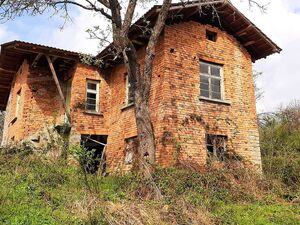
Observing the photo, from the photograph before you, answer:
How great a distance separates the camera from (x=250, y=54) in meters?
15.5

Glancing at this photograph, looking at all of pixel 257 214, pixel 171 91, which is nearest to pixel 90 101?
pixel 171 91

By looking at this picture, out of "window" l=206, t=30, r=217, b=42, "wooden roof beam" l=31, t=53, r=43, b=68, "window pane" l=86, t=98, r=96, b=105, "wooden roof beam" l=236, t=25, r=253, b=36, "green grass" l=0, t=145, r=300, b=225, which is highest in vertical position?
"wooden roof beam" l=236, t=25, r=253, b=36

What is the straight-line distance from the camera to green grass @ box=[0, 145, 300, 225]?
7211mm

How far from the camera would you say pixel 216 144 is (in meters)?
13.0

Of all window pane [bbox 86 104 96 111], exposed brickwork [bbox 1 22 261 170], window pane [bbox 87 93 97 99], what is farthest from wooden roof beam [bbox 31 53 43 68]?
window pane [bbox 86 104 96 111]

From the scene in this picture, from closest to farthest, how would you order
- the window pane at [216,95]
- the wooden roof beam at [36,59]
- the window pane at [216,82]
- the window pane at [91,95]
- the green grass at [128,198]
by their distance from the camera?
the green grass at [128,198] → the window pane at [216,95] → the window pane at [216,82] → the wooden roof beam at [36,59] → the window pane at [91,95]

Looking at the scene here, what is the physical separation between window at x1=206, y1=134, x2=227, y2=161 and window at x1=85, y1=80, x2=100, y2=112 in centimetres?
556

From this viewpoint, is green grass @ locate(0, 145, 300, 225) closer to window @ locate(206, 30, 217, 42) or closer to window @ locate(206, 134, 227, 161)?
window @ locate(206, 134, 227, 161)

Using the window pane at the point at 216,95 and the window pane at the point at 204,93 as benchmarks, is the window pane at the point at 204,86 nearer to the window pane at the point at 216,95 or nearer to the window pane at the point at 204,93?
the window pane at the point at 204,93

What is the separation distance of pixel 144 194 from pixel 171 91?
4462 millimetres

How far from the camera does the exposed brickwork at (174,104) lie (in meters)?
12.3

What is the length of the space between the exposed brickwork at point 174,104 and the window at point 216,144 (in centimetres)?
19

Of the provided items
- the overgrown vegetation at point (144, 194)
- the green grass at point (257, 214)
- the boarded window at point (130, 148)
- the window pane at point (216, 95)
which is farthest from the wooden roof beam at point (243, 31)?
the green grass at point (257, 214)

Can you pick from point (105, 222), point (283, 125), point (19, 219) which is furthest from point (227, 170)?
point (283, 125)
